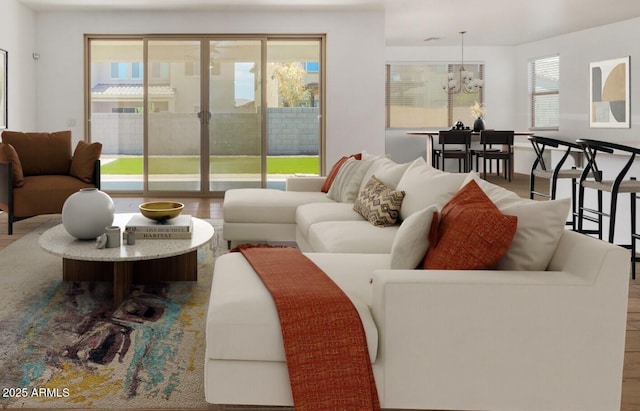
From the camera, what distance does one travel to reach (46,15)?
27.9 feet

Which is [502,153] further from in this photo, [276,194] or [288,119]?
[276,194]

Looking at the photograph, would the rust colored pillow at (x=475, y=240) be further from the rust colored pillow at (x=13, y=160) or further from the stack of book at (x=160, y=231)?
the rust colored pillow at (x=13, y=160)

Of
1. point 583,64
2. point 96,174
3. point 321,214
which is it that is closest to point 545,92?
point 583,64

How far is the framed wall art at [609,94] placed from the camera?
32.2 feet

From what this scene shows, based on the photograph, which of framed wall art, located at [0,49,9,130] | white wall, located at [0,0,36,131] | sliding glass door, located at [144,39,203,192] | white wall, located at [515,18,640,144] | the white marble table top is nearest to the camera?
the white marble table top

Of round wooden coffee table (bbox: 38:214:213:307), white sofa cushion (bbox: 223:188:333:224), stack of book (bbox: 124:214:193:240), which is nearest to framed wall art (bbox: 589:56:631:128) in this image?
A: white sofa cushion (bbox: 223:188:333:224)

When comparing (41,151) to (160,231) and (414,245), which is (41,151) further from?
(414,245)

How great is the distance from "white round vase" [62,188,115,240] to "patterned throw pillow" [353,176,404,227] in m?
1.60

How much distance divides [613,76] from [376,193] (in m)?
7.61

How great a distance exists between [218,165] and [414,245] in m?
6.78

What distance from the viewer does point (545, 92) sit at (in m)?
11.8

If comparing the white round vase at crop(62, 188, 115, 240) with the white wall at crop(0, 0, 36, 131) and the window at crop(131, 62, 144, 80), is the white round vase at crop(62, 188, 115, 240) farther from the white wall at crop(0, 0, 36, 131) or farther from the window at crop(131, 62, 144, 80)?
the window at crop(131, 62, 144, 80)

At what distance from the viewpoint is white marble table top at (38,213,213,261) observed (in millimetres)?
3430

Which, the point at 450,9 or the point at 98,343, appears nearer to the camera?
the point at 98,343
